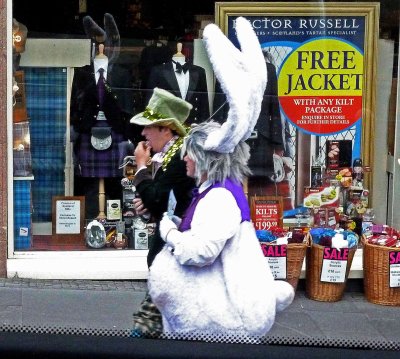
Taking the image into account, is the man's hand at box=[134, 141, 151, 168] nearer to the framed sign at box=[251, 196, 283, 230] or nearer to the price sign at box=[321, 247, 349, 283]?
the price sign at box=[321, 247, 349, 283]

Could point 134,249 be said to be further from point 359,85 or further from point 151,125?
point 151,125

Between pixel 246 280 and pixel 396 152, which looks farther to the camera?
pixel 396 152

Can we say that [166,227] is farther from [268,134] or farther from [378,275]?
[268,134]

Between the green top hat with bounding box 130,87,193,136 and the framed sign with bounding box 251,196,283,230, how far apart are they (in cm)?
332

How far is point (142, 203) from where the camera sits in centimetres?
389

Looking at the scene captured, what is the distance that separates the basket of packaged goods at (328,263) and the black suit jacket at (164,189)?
304 centimetres

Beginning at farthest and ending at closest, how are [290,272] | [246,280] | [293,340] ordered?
1. [290,272]
2. [246,280]
3. [293,340]

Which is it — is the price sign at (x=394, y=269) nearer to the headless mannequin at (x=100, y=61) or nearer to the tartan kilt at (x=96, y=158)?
the tartan kilt at (x=96, y=158)

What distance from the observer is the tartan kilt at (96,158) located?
7424mm

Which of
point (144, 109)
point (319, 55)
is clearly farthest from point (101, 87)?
point (319, 55)

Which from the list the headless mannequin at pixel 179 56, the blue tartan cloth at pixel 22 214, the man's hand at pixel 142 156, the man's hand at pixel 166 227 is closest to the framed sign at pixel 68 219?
the blue tartan cloth at pixel 22 214

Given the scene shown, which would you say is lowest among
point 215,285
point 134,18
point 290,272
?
point 290,272

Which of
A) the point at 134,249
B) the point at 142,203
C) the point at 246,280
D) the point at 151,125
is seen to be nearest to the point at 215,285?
the point at 246,280

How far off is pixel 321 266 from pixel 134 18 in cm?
252
